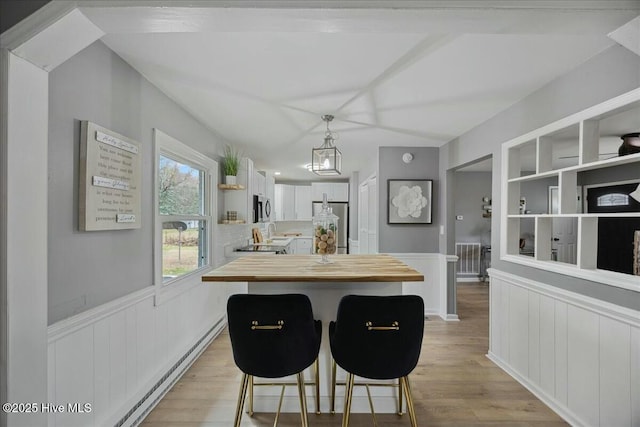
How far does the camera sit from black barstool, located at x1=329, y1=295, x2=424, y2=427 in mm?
1500

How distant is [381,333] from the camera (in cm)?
151

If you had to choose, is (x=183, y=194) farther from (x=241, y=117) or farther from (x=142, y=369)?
(x=142, y=369)

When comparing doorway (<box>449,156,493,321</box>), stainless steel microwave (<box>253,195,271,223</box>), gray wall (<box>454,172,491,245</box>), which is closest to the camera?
stainless steel microwave (<box>253,195,271,223</box>)

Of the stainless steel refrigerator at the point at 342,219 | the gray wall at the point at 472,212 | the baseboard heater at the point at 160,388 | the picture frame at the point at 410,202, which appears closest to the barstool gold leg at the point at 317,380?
the baseboard heater at the point at 160,388

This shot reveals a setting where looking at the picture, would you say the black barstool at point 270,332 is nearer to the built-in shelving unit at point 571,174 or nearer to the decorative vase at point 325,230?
the decorative vase at point 325,230

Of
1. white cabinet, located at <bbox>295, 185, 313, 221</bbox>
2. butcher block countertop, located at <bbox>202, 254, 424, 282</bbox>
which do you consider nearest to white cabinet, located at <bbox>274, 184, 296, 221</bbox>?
white cabinet, located at <bbox>295, 185, 313, 221</bbox>

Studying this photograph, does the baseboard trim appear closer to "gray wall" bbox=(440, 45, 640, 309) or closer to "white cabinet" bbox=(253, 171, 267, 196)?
"gray wall" bbox=(440, 45, 640, 309)

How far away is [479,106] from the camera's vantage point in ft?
8.61

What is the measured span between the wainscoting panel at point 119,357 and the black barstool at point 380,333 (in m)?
1.33

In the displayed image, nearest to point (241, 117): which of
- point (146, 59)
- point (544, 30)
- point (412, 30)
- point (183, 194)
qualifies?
point (183, 194)

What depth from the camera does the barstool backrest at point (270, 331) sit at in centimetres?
150

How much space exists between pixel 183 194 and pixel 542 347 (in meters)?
3.31

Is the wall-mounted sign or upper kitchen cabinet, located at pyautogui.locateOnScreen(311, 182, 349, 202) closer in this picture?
the wall-mounted sign

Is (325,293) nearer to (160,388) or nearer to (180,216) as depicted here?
(160,388)
